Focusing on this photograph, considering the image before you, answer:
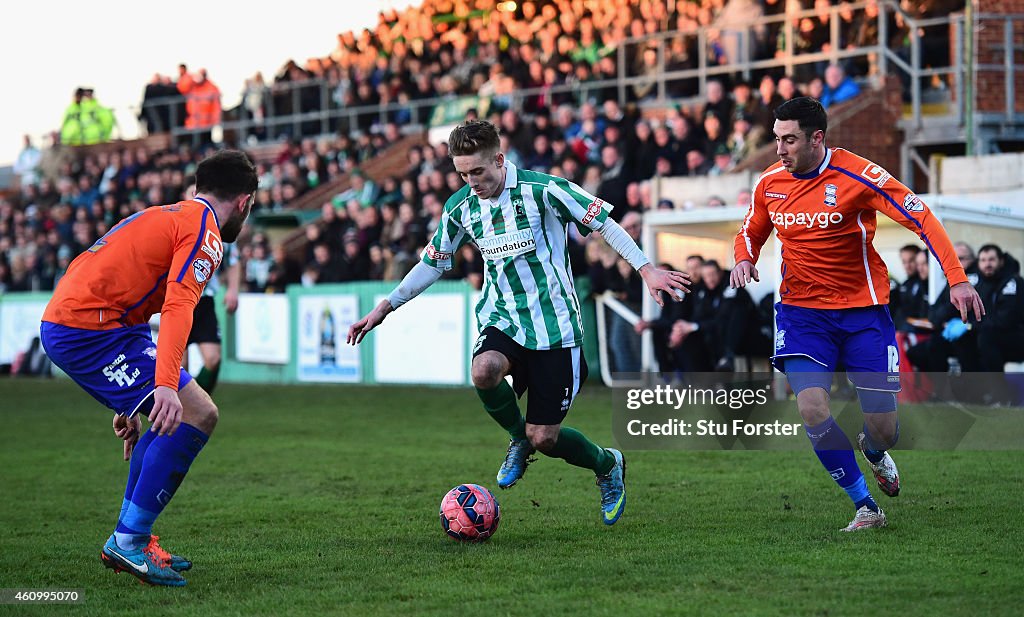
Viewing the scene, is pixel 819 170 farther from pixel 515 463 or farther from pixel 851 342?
pixel 515 463

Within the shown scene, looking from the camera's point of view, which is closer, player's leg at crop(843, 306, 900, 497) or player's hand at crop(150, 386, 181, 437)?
player's hand at crop(150, 386, 181, 437)

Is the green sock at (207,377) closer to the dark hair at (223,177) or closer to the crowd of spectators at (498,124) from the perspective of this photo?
the crowd of spectators at (498,124)

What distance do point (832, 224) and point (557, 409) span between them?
67.6 inches

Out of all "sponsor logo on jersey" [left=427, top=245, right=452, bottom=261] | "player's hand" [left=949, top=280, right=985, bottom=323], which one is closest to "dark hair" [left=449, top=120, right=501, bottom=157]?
"sponsor logo on jersey" [left=427, top=245, right=452, bottom=261]

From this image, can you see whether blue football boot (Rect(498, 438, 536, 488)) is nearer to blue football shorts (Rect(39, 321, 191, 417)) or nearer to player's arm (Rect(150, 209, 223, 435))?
blue football shorts (Rect(39, 321, 191, 417))

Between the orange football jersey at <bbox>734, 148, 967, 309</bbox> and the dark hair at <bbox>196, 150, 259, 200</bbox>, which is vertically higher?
the dark hair at <bbox>196, 150, 259, 200</bbox>

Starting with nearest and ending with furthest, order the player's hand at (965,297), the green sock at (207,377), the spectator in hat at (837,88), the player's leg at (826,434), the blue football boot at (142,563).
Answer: the blue football boot at (142,563) < the player's hand at (965,297) < the player's leg at (826,434) < the green sock at (207,377) < the spectator in hat at (837,88)

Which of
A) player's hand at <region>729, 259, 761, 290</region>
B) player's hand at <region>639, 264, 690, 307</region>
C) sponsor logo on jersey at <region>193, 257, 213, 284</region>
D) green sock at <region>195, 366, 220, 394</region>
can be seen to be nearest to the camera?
sponsor logo on jersey at <region>193, 257, 213, 284</region>

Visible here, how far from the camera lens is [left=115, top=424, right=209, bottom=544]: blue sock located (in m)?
5.81

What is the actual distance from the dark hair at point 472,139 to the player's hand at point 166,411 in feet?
7.02

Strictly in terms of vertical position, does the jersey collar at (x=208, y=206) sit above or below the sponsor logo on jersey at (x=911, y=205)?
above

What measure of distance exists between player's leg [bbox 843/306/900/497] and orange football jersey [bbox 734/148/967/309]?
10cm

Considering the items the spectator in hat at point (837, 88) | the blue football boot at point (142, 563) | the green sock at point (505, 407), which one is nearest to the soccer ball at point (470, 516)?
the green sock at point (505, 407)

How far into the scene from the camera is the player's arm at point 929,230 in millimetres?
6465
